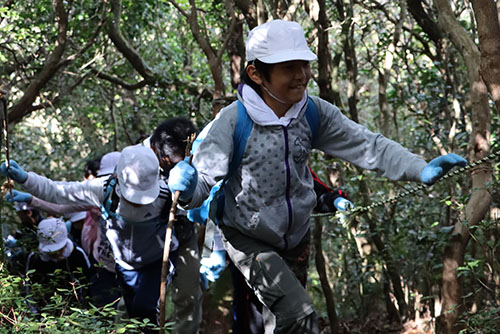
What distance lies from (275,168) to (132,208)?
156 cm

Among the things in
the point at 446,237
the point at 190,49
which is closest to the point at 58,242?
the point at 446,237

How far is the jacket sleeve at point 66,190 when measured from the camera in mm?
5055

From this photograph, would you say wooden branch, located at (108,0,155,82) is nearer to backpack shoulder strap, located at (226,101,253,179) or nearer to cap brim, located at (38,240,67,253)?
cap brim, located at (38,240,67,253)

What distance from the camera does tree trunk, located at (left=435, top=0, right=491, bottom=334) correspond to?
4070 millimetres

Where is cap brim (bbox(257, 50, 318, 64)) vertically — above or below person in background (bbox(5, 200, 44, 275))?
above

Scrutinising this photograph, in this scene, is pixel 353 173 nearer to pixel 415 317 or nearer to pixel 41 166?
pixel 415 317

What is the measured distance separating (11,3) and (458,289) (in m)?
4.85

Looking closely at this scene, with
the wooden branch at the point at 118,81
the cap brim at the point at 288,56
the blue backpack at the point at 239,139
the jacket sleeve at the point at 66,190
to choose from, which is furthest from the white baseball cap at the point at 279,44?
the wooden branch at the point at 118,81

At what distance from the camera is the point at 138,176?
193 inches

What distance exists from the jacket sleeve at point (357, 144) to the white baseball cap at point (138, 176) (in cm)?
A: 140

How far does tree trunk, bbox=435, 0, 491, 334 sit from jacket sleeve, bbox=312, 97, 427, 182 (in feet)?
2.06

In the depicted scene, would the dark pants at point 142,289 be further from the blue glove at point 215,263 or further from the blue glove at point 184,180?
the blue glove at point 184,180

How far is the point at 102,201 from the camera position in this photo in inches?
204

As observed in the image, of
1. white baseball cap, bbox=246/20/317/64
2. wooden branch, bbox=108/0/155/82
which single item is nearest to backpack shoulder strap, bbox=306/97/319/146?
white baseball cap, bbox=246/20/317/64
